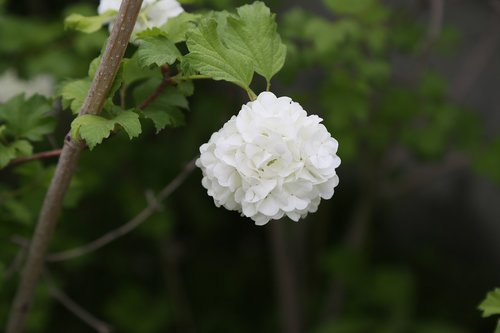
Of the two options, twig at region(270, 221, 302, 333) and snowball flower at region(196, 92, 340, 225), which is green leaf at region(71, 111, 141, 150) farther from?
twig at region(270, 221, 302, 333)

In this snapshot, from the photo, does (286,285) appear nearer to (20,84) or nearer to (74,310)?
(74,310)

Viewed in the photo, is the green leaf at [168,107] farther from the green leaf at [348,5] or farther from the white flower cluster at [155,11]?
the green leaf at [348,5]

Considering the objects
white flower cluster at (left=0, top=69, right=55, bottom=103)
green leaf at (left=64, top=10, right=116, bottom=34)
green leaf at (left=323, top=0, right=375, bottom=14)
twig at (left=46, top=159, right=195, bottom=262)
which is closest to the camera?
green leaf at (left=64, top=10, right=116, bottom=34)

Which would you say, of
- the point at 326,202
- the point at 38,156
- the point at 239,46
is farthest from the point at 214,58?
the point at 326,202

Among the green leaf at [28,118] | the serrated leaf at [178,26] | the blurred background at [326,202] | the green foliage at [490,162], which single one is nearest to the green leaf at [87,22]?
the serrated leaf at [178,26]

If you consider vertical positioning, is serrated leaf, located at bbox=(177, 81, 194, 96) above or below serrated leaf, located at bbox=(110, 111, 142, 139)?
above

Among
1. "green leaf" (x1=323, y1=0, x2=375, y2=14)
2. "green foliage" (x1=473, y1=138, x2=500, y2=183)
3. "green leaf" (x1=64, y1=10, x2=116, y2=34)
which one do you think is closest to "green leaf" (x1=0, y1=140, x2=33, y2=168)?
"green leaf" (x1=64, y1=10, x2=116, y2=34)
